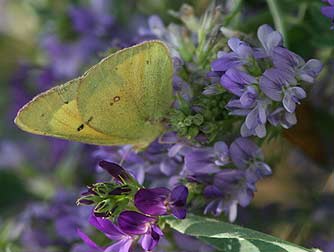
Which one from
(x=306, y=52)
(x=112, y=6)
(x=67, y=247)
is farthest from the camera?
(x=112, y=6)

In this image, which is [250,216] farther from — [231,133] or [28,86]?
[28,86]

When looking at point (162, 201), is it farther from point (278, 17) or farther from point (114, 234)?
point (278, 17)

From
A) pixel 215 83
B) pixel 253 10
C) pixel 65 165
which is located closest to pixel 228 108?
pixel 215 83

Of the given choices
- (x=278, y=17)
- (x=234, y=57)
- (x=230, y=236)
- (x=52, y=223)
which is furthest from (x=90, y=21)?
(x=230, y=236)

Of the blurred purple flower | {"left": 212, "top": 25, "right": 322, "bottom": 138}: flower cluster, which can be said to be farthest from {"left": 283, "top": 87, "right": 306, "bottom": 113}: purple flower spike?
the blurred purple flower

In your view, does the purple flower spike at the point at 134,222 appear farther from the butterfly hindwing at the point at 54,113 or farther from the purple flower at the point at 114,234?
the butterfly hindwing at the point at 54,113

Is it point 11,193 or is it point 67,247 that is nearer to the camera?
point 67,247
